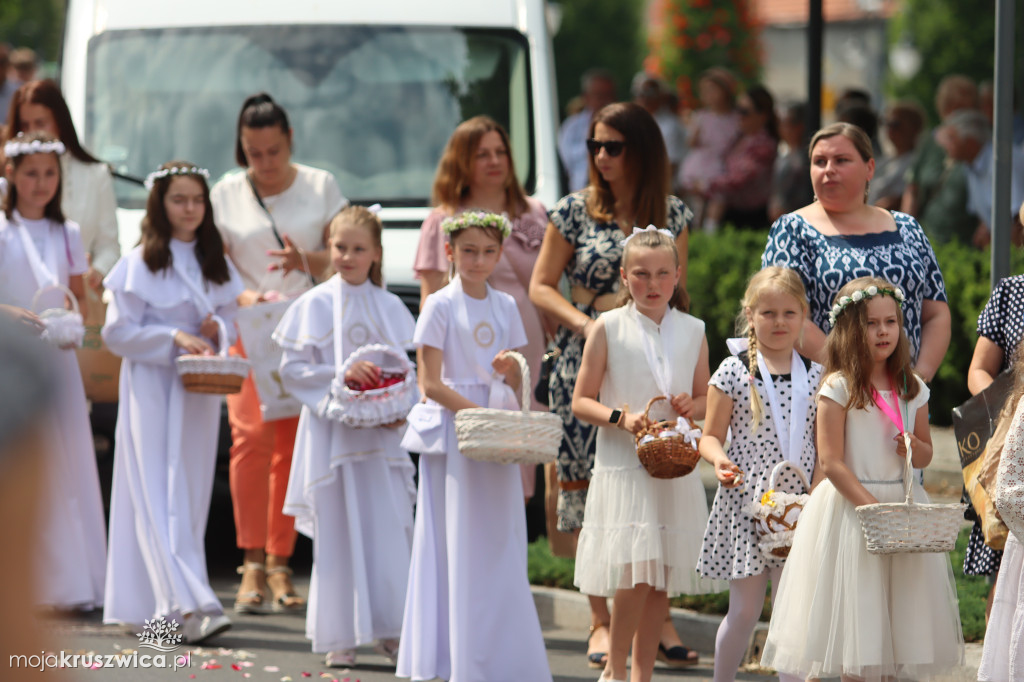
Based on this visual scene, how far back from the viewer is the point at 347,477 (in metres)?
6.67

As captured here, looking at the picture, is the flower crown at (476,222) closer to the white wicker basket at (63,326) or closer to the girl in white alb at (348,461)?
the girl in white alb at (348,461)

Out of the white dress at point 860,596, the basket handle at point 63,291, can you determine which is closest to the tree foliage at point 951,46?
the basket handle at point 63,291

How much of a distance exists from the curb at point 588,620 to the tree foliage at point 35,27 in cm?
4136

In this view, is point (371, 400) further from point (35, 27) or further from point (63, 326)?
point (35, 27)

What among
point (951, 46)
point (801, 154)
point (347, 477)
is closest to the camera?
point (347, 477)

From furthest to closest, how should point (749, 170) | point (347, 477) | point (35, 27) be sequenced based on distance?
point (35, 27), point (749, 170), point (347, 477)

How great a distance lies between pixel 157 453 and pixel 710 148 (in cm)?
884

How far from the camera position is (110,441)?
8750mm

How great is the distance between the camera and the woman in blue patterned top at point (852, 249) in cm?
582

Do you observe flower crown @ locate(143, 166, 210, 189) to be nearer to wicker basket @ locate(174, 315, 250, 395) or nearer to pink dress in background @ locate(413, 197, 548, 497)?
wicker basket @ locate(174, 315, 250, 395)

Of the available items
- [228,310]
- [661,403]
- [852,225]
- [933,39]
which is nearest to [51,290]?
[228,310]

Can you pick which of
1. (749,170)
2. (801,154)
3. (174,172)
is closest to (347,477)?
(174,172)

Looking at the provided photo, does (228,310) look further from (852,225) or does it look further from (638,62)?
(638,62)

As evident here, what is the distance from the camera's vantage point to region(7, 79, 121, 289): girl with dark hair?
8.27m
